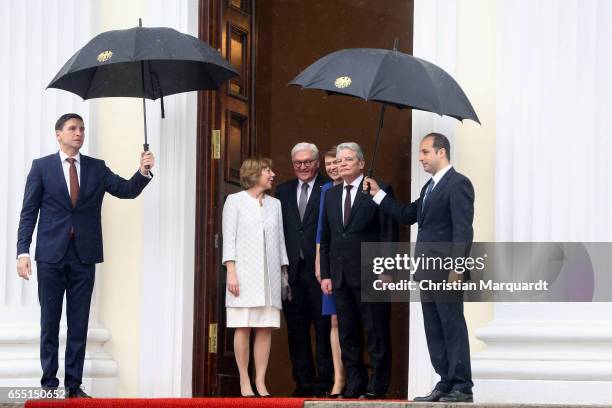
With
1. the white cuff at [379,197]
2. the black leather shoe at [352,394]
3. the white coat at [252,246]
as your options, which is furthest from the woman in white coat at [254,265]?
the white cuff at [379,197]

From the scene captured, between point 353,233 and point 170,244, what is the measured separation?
Answer: 1358mm

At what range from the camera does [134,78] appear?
36.8 ft

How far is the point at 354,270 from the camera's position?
1098cm

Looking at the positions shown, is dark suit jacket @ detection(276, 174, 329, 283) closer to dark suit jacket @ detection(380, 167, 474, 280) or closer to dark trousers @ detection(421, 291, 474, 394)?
dark suit jacket @ detection(380, 167, 474, 280)

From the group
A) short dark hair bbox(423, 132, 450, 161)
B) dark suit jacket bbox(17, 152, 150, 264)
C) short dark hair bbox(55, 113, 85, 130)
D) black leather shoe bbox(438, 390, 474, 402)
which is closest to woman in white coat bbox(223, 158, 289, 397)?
dark suit jacket bbox(17, 152, 150, 264)

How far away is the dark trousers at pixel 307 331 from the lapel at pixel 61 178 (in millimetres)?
1858

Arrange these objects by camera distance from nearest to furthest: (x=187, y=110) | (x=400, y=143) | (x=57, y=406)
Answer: (x=57, y=406) → (x=187, y=110) → (x=400, y=143)

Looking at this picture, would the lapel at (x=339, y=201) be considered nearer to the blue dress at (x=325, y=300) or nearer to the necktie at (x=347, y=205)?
the necktie at (x=347, y=205)

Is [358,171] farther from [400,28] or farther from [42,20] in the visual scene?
[400,28]

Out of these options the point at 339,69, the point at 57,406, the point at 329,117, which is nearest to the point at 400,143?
the point at 329,117

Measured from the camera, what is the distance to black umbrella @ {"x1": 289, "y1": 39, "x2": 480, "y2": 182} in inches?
395

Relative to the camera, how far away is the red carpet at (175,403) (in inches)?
388

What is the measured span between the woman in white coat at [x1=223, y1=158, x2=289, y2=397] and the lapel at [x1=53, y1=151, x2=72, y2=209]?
1226 mm

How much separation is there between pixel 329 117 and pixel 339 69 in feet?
17.3
